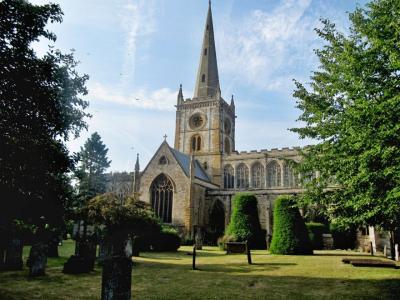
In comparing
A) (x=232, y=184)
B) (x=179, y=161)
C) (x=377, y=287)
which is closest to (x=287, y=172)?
(x=232, y=184)

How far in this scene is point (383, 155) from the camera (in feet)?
25.2

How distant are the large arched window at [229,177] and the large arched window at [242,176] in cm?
77

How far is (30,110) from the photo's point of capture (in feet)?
37.2

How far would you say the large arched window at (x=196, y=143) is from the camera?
52594 millimetres

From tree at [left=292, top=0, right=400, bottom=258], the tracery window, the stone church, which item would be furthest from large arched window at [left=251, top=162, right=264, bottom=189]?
tree at [left=292, top=0, right=400, bottom=258]

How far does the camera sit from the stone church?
121 feet

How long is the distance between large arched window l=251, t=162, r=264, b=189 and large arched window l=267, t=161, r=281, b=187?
1.03 meters

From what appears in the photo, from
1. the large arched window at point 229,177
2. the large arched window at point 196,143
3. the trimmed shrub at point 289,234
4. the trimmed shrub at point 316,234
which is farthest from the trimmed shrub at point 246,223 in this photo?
the large arched window at point 196,143

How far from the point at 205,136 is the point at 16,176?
41.2 metres

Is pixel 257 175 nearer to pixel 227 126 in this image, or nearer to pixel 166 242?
pixel 227 126

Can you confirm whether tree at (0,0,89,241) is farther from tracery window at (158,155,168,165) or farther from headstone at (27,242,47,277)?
tracery window at (158,155,168,165)

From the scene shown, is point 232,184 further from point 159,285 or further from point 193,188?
point 159,285

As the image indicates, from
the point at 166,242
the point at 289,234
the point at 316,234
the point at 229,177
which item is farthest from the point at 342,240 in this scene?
the point at 229,177

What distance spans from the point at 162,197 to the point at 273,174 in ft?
59.7
